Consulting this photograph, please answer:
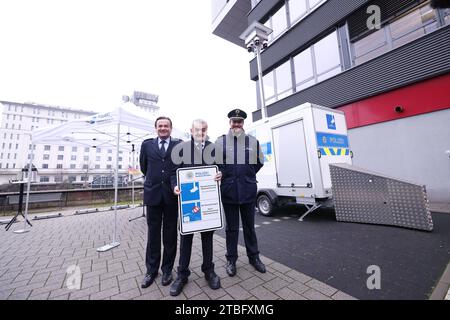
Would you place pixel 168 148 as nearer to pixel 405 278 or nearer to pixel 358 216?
pixel 405 278

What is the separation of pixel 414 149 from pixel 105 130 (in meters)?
10.3

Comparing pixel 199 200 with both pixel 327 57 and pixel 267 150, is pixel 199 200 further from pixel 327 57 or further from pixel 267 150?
pixel 327 57

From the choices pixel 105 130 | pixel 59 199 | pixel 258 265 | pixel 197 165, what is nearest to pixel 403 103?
pixel 258 265

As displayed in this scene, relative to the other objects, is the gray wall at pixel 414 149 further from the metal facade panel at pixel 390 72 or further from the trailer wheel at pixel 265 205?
the trailer wheel at pixel 265 205

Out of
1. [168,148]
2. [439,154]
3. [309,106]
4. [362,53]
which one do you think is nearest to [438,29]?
[362,53]

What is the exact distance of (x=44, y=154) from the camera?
56281 mm

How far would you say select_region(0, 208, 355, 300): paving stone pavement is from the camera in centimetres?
212

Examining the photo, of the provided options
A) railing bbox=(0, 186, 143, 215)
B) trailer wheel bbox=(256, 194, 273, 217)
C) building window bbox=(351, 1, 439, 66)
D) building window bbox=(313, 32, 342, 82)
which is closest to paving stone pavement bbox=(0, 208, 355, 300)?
trailer wheel bbox=(256, 194, 273, 217)

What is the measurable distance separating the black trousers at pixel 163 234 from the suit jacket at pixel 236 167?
0.75 meters

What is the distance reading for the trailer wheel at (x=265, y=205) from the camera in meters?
5.67

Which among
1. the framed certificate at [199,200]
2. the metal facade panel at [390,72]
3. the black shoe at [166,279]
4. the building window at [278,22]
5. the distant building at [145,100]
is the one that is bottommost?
the black shoe at [166,279]

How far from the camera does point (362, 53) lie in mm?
8523

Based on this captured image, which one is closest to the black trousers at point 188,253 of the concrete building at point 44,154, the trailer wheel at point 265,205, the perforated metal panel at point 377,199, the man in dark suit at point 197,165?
the man in dark suit at point 197,165
